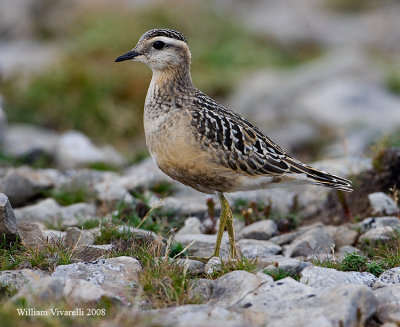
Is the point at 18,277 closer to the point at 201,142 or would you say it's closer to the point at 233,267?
the point at 233,267

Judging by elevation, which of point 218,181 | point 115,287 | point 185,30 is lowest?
point 115,287

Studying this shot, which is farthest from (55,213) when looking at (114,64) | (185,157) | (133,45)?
(133,45)

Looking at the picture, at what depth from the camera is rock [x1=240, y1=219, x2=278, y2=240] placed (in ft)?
28.4

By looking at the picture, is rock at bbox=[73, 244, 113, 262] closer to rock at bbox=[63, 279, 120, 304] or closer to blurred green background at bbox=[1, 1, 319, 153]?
rock at bbox=[63, 279, 120, 304]

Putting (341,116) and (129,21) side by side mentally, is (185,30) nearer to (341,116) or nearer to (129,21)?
(129,21)

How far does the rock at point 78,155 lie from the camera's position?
469 inches

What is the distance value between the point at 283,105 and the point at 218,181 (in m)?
10.2

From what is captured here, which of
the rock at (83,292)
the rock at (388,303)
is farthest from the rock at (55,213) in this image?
the rock at (388,303)

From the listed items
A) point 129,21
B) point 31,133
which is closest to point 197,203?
point 31,133

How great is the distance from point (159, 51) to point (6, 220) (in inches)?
113

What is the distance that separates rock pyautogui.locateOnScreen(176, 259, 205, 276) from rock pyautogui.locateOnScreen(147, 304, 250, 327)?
32.8 inches

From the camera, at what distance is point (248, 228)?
8.80m

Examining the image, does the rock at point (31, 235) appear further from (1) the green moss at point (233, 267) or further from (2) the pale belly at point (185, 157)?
(1) the green moss at point (233, 267)

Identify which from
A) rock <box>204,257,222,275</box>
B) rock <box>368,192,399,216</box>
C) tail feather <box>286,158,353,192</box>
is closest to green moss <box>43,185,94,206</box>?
tail feather <box>286,158,353,192</box>
